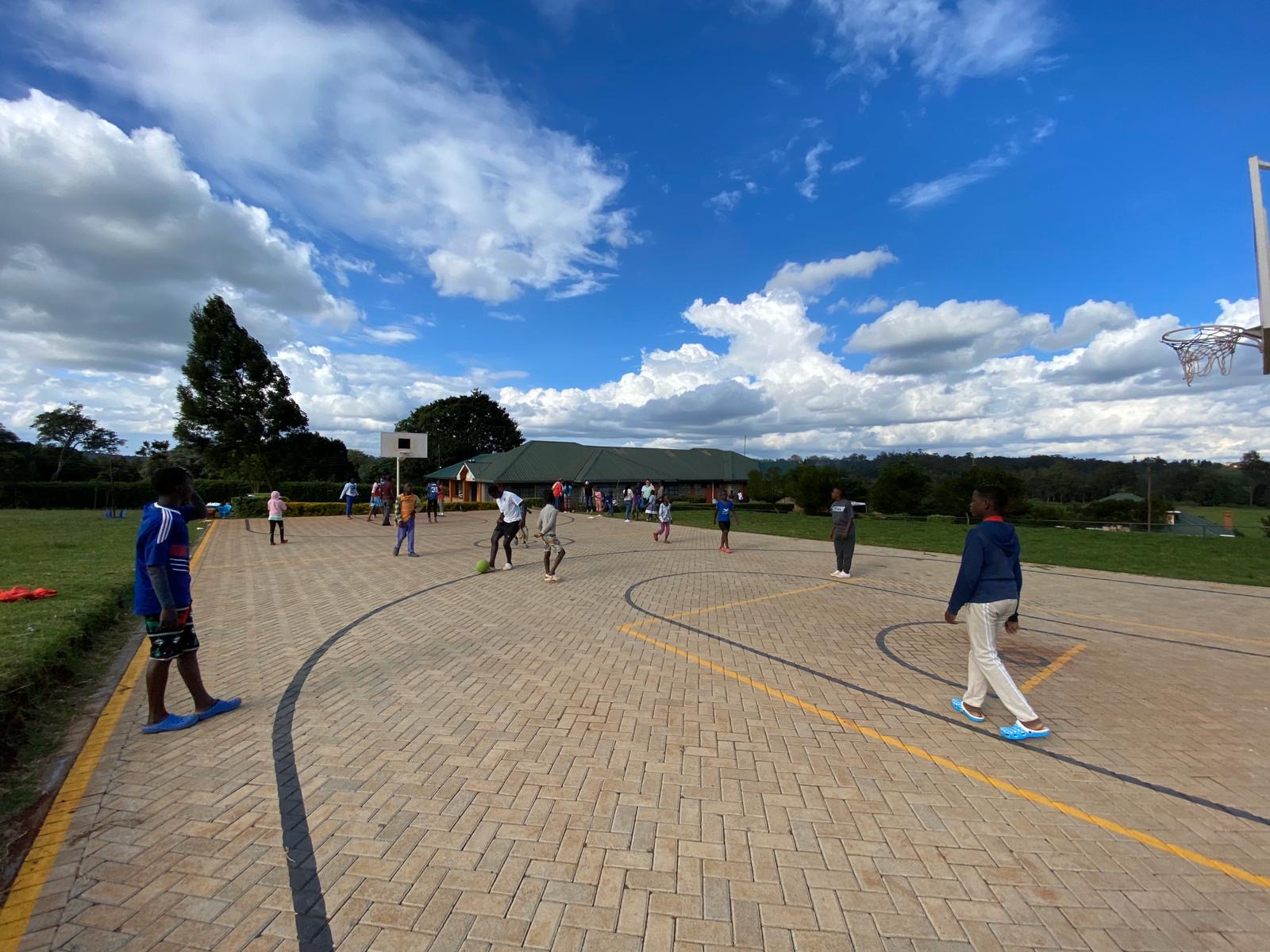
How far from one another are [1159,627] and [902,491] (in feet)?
111

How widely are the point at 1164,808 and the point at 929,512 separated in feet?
131

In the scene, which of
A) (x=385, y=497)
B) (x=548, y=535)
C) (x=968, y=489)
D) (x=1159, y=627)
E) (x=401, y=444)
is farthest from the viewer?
(x=968, y=489)

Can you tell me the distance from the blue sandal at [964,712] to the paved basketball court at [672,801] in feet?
0.33

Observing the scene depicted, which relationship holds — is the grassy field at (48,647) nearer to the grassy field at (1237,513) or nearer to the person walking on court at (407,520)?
the person walking on court at (407,520)

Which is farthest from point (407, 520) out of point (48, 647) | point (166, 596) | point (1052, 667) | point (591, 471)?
point (591, 471)

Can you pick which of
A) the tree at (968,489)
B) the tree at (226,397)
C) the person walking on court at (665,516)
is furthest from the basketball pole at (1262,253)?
the tree at (226,397)

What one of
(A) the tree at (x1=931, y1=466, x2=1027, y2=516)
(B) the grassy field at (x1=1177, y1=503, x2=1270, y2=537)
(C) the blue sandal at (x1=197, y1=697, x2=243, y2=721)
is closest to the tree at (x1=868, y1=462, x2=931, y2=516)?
(A) the tree at (x1=931, y1=466, x2=1027, y2=516)

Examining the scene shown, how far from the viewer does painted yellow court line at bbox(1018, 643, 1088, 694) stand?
5.28m

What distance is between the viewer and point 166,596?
4.00 m

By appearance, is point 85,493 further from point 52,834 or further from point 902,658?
point 902,658

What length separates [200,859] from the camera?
8.98 feet

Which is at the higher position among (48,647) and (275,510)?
(275,510)

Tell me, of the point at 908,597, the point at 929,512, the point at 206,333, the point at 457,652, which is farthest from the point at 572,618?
the point at 206,333

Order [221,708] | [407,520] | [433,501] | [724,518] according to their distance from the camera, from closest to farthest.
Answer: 1. [221,708]
2. [407,520]
3. [724,518]
4. [433,501]
